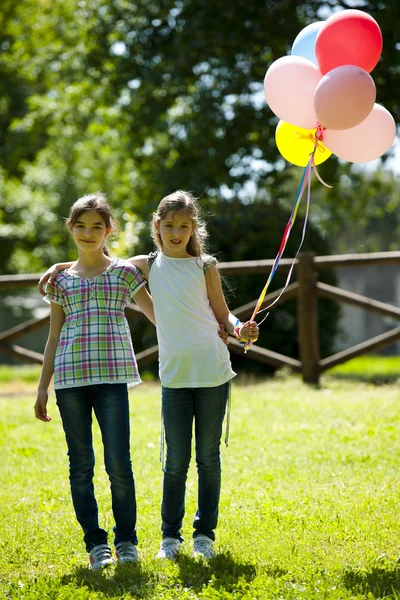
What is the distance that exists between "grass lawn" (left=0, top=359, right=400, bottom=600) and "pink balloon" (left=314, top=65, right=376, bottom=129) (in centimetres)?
191

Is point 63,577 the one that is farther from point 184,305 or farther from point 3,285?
point 3,285

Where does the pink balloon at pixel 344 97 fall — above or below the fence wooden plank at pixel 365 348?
above

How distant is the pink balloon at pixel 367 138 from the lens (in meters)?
3.58

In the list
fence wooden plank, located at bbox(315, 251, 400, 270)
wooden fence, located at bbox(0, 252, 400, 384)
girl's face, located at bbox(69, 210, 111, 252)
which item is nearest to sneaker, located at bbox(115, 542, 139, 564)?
girl's face, located at bbox(69, 210, 111, 252)

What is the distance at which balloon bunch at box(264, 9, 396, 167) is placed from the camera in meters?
3.33

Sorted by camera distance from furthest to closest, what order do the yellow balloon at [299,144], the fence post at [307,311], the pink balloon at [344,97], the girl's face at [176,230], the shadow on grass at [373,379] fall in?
the shadow on grass at [373,379]
the fence post at [307,311]
the yellow balloon at [299,144]
the girl's face at [176,230]
the pink balloon at [344,97]

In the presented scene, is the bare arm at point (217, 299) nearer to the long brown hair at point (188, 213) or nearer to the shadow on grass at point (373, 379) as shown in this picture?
the long brown hair at point (188, 213)

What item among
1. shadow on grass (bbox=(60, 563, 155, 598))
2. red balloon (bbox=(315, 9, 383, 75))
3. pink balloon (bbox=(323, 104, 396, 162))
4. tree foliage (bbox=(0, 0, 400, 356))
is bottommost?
shadow on grass (bbox=(60, 563, 155, 598))

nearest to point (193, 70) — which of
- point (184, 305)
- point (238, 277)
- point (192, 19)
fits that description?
point (192, 19)

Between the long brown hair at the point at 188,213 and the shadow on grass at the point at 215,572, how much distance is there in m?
1.37

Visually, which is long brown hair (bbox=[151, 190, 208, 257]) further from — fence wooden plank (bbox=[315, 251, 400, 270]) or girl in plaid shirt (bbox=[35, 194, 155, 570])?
fence wooden plank (bbox=[315, 251, 400, 270])

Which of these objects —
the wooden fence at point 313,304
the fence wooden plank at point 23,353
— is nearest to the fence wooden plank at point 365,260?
the wooden fence at point 313,304

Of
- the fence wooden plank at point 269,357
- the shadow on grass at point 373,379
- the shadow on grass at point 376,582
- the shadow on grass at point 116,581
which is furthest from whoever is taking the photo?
the shadow on grass at point 373,379

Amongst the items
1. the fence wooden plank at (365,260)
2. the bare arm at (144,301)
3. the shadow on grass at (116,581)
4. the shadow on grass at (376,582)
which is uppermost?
the fence wooden plank at (365,260)
